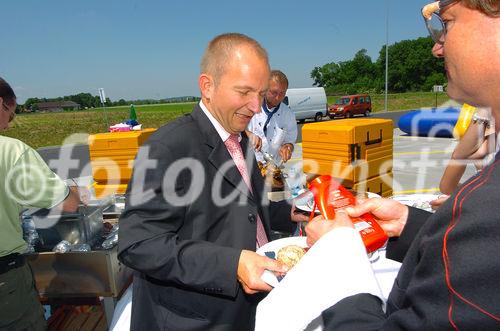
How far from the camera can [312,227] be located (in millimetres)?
1257

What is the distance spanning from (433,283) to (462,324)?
9 centimetres

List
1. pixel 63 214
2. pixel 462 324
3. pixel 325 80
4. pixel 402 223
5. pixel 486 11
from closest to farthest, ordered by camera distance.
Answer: pixel 462 324 → pixel 486 11 → pixel 402 223 → pixel 63 214 → pixel 325 80

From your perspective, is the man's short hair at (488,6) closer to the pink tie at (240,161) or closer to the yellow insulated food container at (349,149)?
the pink tie at (240,161)

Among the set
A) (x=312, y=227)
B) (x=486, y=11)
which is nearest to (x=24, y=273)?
(x=312, y=227)

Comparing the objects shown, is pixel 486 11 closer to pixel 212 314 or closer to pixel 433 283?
pixel 433 283

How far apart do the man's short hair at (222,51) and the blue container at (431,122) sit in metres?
14.6

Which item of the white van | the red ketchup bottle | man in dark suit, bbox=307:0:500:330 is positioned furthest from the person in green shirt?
the white van

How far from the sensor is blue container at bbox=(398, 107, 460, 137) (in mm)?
14622

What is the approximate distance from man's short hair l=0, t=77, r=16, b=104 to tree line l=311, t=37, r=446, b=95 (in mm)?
70189

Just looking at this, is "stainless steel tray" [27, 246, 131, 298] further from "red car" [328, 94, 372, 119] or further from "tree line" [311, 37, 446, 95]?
"tree line" [311, 37, 446, 95]

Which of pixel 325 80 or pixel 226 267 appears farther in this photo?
pixel 325 80

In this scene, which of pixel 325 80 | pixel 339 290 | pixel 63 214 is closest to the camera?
pixel 339 290

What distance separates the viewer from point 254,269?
1397mm

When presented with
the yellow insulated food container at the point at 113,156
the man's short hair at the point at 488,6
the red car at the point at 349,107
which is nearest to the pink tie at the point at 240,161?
the man's short hair at the point at 488,6
